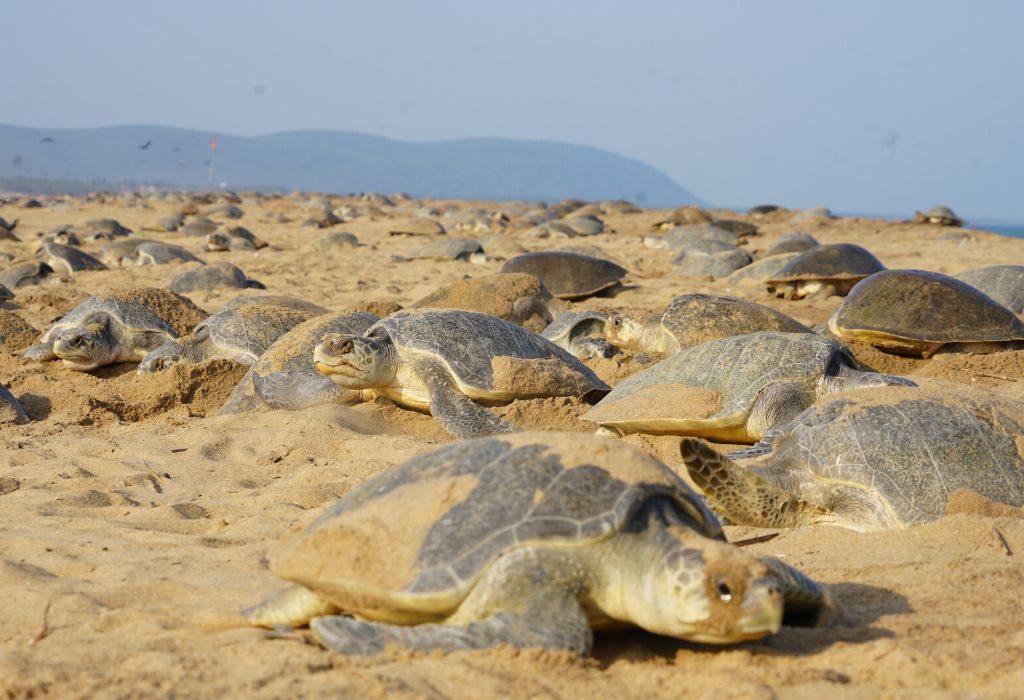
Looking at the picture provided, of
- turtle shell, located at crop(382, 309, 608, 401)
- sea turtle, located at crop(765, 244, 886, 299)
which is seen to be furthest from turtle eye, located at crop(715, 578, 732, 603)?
sea turtle, located at crop(765, 244, 886, 299)

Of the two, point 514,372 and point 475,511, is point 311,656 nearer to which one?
point 475,511

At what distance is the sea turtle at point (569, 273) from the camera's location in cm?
1191

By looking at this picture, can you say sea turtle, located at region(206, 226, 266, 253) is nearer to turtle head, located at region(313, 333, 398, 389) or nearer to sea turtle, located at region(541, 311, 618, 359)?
sea turtle, located at region(541, 311, 618, 359)

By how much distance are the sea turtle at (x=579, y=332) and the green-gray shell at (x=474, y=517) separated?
5399 millimetres

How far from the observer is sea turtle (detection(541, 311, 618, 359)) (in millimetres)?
8430

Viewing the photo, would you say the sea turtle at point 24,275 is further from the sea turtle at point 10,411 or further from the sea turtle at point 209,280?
the sea turtle at point 10,411

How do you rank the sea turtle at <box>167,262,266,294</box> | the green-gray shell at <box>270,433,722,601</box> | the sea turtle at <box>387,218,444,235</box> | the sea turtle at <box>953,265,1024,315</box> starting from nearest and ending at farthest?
the green-gray shell at <box>270,433,722,601</box> → the sea turtle at <box>953,265,1024,315</box> → the sea turtle at <box>167,262,266,294</box> → the sea turtle at <box>387,218,444,235</box>

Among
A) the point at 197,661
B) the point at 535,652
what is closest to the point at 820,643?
the point at 535,652

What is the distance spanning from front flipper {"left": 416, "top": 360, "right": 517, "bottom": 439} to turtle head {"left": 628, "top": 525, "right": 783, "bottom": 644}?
9.70 feet

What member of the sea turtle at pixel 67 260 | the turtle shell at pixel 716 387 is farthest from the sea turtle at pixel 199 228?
the turtle shell at pixel 716 387

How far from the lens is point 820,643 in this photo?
283cm

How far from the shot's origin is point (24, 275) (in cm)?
1355

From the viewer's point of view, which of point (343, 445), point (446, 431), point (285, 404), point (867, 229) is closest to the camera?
point (343, 445)

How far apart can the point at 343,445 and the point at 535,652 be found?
124 inches
